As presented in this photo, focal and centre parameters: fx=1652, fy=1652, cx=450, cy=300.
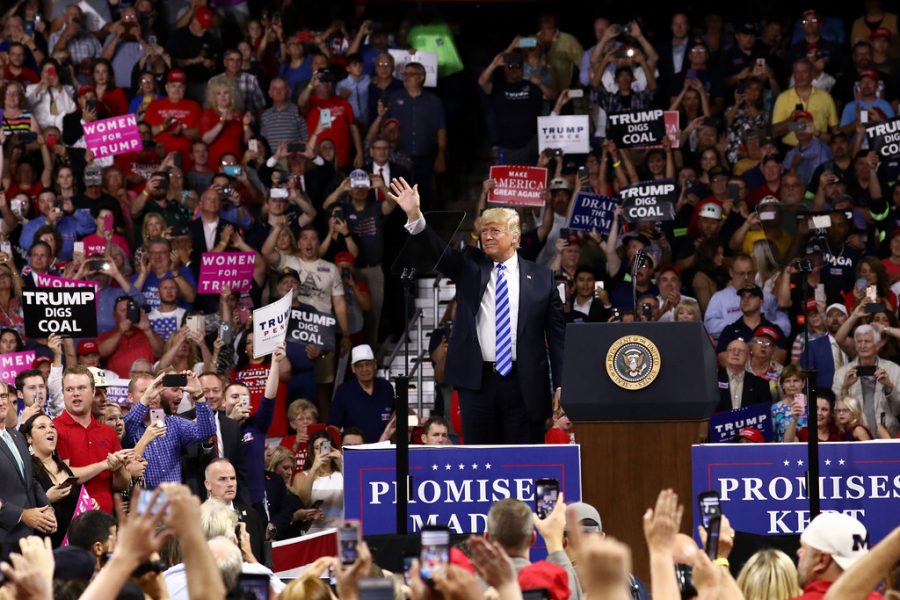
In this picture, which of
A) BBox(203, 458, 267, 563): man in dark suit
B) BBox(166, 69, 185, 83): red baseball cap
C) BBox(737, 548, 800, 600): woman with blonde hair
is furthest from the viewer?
BBox(166, 69, 185, 83): red baseball cap

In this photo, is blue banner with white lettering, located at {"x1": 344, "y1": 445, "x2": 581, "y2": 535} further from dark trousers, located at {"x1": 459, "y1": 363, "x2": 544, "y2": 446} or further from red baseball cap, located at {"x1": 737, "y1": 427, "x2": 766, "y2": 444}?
red baseball cap, located at {"x1": 737, "y1": 427, "x2": 766, "y2": 444}

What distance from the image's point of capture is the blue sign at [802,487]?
7.40 metres

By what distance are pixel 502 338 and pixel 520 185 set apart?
230 inches

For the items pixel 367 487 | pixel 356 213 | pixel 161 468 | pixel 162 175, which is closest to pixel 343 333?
pixel 356 213

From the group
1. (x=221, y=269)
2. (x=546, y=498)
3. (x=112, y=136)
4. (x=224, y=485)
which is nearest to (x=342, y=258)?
(x=221, y=269)

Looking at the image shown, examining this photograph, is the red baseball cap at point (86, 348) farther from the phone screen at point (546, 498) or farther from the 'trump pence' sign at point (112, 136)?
the phone screen at point (546, 498)

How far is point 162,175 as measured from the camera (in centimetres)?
1466

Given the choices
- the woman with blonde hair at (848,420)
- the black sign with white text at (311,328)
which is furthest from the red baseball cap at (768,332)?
the black sign with white text at (311,328)

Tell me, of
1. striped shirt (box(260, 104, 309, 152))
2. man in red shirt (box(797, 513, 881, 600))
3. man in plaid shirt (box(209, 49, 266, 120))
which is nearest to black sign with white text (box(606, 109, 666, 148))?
striped shirt (box(260, 104, 309, 152))

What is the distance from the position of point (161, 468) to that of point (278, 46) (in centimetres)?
849

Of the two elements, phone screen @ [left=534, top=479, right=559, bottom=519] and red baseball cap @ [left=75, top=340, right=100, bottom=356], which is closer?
phone screen @ [left=534, top=479, right=559, bottom=519]

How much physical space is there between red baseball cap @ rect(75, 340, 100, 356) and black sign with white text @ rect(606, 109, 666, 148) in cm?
487

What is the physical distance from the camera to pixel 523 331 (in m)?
7.90

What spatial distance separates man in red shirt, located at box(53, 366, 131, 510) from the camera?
9.19 m
